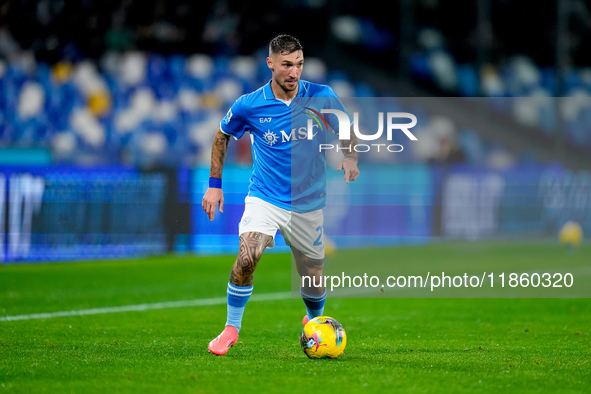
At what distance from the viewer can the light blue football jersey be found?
6234 millimetres

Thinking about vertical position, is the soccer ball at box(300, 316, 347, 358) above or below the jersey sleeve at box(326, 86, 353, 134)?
below

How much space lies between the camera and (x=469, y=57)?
24.0 m

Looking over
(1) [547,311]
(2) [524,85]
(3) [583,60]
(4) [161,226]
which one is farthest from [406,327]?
(3) [583,60]

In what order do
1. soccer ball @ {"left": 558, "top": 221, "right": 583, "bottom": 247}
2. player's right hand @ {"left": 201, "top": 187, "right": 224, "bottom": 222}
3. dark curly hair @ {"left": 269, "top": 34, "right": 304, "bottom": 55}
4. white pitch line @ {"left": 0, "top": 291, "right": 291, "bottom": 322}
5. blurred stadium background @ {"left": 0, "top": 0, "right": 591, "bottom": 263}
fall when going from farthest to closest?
soccer ball @ {"left": 558, "top": 221, "right": 583, "bottom": 247} < blurred stadium background @ {"left": 0, "top": 0, "right": 591, "bottom": 263} < white pitch line @ {"left": 0, "top": 291, "right": 291, "bottom": 322} < player's right hand @ {"left": 201, "top": 187, "right": 224, "bottom": 222} < dark curly hair @ {"left": 269, "top": 34, "right": 304, "bottom": 55}

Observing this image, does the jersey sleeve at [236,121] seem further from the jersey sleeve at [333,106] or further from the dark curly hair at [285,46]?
the jersey sleeve at [333,106]

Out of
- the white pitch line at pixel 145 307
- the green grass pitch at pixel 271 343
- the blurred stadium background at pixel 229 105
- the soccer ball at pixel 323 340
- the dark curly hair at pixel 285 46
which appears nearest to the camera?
the green grass pitch at pixel 271 343

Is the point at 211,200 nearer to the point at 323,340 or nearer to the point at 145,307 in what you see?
the point at 323,340

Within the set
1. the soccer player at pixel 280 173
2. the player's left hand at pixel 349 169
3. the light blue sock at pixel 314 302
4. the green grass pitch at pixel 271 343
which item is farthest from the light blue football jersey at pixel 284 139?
the green grass pitch at pixel 271 343

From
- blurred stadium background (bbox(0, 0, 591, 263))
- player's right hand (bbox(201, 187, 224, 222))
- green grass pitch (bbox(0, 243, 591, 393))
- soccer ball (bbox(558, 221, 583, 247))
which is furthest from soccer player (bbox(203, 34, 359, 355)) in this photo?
soccer ball (bbox(558, 221, 583, 247))

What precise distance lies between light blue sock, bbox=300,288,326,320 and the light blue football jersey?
628 millimetres

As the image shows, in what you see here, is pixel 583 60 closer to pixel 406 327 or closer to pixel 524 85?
pixel 524 85

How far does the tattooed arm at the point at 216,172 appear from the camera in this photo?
6.16m

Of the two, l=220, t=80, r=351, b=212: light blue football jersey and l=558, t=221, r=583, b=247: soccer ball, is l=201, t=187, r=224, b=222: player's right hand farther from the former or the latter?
l=558, t=221, r=583, b=247: soccer ball

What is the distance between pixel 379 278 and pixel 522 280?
1889 mm
